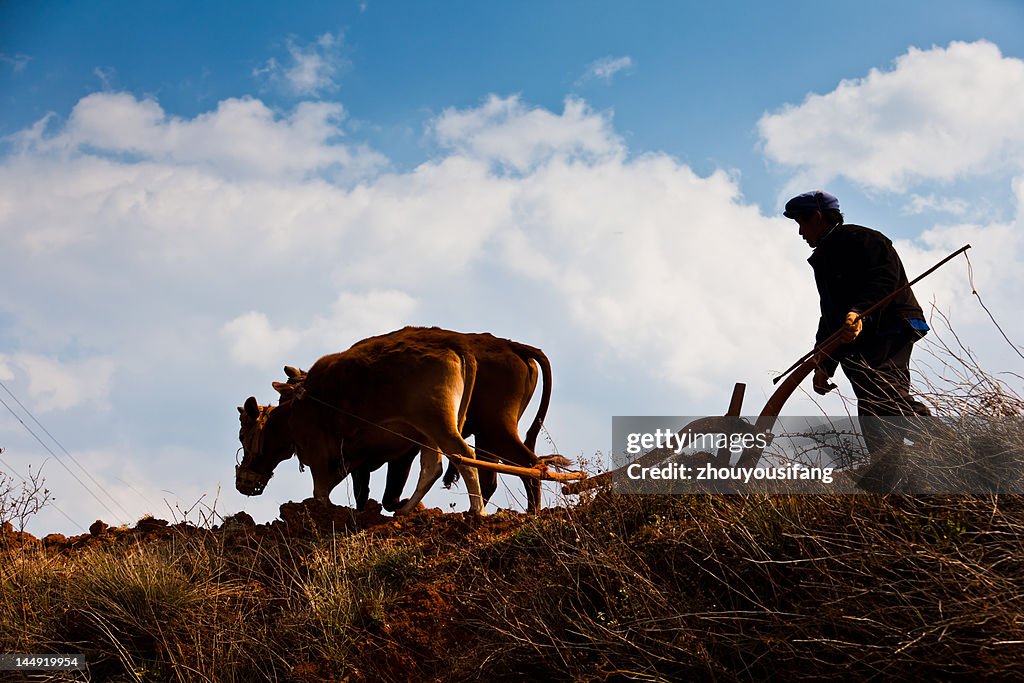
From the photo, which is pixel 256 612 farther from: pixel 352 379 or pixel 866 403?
pixel 866 403

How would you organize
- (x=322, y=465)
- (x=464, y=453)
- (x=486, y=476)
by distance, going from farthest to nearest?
(x=322, y=465) < (x=486, y=476) < (x=464, y=453)

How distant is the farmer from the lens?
18.6 feet

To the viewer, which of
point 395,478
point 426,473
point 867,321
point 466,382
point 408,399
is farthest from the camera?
point 395,478

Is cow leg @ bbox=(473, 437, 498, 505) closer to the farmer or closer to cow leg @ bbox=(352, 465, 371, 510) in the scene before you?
cow leg @ bbox=(352, 465, 371, 510)

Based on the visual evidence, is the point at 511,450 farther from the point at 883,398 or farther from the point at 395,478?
the point at 883,398

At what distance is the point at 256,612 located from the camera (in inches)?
307

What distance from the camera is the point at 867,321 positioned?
19.8 ft

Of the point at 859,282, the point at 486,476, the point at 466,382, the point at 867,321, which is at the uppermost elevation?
the point at 466,382

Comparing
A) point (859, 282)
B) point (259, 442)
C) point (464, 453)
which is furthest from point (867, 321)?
point (259, 442)

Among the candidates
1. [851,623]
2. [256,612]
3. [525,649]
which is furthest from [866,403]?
[256,612]

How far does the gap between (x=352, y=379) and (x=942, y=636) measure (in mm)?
6980

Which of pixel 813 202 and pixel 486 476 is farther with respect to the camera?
pixel 486 476

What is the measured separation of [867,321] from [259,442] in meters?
7.49

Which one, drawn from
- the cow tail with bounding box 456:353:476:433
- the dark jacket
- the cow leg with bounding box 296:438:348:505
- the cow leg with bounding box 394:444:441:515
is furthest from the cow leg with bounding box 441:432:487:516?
the dark jacket
